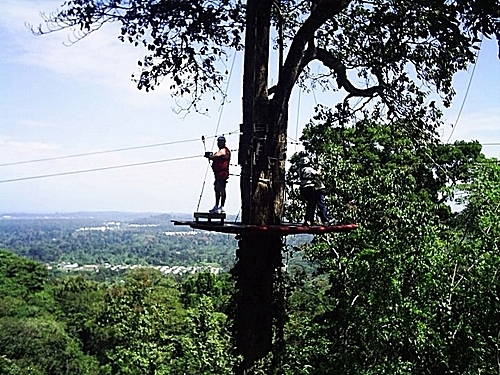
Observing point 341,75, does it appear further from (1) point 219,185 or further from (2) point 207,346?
(2) point 207,346

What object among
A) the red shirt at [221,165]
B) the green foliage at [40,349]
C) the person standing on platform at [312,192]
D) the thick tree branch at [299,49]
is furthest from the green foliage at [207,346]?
the green foliage at [40,349]

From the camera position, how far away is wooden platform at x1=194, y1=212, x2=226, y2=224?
545 cm

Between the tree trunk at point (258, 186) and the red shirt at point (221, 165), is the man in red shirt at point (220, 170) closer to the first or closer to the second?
the red shirt at point (221, 165)

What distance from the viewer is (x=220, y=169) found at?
18.7 ft

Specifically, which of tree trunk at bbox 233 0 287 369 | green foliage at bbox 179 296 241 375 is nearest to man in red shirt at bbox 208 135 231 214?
tree trunk at bbox 233 0 287 369

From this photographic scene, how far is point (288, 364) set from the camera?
570cm

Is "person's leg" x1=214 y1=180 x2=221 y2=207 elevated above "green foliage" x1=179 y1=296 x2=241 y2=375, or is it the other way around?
"person's leg" x1=214 y1=180 x2=221 y2=207

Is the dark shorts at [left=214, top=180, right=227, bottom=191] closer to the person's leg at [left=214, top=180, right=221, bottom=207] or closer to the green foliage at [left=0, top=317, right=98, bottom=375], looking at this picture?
the person's leg at [left=214, top=180, right=221, bottom=207]

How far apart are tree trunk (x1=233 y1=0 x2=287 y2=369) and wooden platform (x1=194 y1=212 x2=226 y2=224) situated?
0.66m

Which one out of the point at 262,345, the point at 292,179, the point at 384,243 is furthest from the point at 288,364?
the point at 292,179

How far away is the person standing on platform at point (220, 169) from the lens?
5.64m

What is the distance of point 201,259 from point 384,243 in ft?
353

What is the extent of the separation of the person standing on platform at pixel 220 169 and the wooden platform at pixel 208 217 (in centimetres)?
11

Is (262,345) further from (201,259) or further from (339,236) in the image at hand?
(201,259)
